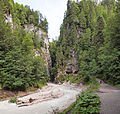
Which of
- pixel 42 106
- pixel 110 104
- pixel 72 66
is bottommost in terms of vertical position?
pixel 42 106

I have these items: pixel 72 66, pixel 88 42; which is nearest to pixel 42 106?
pixel 72 66

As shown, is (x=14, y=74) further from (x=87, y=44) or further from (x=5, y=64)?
(x=87, y=44)

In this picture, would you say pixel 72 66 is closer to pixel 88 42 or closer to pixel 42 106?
pixel 88 42

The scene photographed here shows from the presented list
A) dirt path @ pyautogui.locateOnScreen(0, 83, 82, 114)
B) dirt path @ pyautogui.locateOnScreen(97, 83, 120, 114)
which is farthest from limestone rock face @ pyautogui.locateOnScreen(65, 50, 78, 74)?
dirt path @ pyautogui.locateOnScreen(97, 83, 120, 114)

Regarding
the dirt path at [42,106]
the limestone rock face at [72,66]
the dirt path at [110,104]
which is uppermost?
the limestone rock face at [72,66]

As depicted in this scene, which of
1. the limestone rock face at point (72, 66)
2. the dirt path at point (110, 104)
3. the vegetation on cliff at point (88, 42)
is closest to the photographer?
the dirt path at point (110, 104)

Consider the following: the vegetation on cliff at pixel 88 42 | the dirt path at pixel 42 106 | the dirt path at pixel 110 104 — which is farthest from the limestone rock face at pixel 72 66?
the dirt path at pixel 110 104

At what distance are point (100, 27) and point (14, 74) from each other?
29346 millimetres

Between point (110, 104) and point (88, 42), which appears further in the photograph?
point (88, 42)

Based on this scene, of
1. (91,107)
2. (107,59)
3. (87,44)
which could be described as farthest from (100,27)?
(91,107)

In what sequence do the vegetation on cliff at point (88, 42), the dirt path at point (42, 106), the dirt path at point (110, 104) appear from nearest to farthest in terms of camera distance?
the dirt path at point (110, 104)
the dirt path at point (42, 106)
the vegetation on cliff at point (88, 42)

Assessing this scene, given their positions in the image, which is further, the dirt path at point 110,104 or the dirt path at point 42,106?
the dirt path at point 42,106

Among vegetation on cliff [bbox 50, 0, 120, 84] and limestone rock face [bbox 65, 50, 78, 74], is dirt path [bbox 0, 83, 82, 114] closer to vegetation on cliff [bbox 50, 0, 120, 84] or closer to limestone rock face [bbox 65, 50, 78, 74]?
vegetation on cliff [bbox 50, 0, 120, 84]

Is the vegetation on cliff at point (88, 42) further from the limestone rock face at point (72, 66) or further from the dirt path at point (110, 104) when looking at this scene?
the dirt path at point (110, 104)
